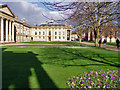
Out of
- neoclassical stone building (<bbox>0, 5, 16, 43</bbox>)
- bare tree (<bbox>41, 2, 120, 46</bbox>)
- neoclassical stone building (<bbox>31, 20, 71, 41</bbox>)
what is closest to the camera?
bare tree (<bbox>41, 2, 120, 46</bbox>)

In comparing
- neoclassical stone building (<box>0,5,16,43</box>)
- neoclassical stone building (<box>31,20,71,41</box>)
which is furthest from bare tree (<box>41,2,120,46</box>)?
neoclassical stone building (<box>31,20,71,41</box>)

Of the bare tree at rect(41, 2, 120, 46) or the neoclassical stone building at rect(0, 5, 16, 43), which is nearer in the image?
the bare tree at rect(41, 2, 120, 46)

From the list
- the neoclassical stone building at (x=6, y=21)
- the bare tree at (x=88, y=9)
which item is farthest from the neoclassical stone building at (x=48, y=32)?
the bare tree at (x=88, y=9)

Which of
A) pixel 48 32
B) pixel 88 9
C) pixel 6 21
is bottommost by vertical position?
pixel 88 9

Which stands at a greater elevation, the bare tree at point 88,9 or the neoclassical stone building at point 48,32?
the neoclassical stone building at point 48,32

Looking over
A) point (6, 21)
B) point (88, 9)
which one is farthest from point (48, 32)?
point (88, 9)

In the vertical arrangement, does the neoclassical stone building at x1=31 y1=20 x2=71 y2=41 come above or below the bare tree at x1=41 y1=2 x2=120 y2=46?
above

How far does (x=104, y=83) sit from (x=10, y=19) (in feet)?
135

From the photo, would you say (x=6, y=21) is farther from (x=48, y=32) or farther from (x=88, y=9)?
(x=48, y=32)

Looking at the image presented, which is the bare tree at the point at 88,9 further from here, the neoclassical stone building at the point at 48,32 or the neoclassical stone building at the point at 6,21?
the neoclassical stone building at the point at 48,32

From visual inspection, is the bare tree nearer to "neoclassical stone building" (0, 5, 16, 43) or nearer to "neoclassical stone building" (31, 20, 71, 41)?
"neoclassical stone building" (0, 5, 16, 43)

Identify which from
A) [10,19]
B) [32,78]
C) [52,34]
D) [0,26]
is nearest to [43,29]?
[52,34]

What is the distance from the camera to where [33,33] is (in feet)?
230

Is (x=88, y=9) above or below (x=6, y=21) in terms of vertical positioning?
below
